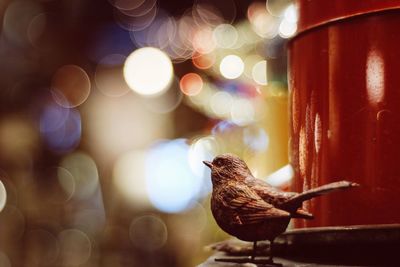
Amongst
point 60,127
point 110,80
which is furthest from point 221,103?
point 60,127

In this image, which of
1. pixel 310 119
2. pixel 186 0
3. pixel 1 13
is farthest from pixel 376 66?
pixel 1 13

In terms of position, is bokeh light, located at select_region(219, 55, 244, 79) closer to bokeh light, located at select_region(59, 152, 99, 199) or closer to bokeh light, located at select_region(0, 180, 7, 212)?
bokeh light, located at select_region(59, 152, 99, 199)

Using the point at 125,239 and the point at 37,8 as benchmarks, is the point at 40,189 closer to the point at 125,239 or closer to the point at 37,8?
the point at 125,239

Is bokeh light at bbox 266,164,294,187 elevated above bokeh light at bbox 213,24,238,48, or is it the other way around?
bokeh light at bbox 213,24,238,48

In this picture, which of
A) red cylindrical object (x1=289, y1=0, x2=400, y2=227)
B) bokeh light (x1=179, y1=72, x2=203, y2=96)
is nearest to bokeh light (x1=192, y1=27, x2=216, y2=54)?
bokeh light (x1=179, y1=72, x2=203, y2=96)

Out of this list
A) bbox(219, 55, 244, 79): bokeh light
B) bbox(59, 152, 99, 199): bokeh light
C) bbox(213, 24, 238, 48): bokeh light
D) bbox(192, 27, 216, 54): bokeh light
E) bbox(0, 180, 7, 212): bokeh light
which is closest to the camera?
bbox(219, 55, 244, 79): bokeh light

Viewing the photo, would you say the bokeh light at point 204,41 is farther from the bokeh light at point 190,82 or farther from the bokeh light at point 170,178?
the bokeh light at point 170,178

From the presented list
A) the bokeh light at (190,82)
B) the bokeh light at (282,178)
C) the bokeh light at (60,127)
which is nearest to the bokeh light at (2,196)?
the bokeh light at (60,127)
